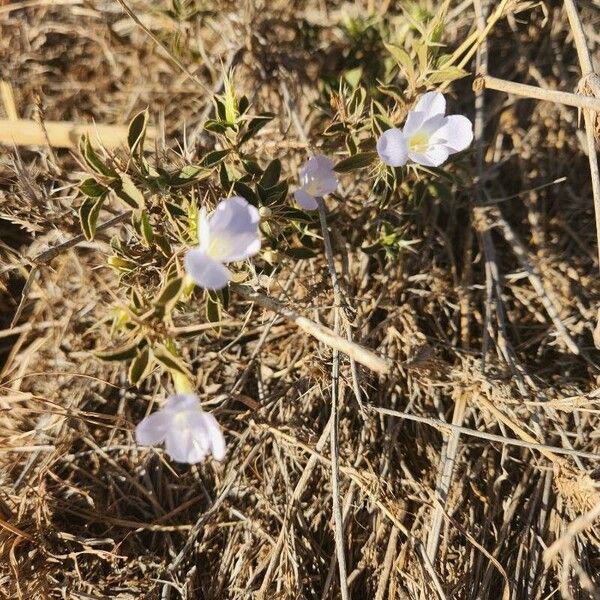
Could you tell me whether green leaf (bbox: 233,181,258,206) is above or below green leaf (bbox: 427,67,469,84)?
below

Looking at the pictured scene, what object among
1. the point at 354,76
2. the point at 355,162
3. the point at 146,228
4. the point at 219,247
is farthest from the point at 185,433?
the point at 354,76

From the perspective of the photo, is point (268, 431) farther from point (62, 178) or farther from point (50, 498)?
point (62, 178)

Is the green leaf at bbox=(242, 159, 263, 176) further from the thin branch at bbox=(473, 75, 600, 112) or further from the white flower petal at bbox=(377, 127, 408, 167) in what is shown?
the thin branch at bbox=(473, 75, 600, 112)

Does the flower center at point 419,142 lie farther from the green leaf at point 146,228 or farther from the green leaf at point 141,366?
the green leaf at point 141,366

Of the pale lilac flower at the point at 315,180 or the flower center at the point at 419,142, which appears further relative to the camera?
the pale lilac flower at the point at 315,180

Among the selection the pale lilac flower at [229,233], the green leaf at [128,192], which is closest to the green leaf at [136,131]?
the green leaf at [128,192]

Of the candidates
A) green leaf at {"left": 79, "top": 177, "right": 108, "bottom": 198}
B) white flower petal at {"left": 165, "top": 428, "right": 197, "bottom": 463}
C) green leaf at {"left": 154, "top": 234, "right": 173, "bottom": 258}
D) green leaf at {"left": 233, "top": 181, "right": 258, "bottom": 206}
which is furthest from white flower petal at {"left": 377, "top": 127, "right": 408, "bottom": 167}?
white flower petal at {"left": 165, "top": 428, "right": 197, "bottom": 463}
